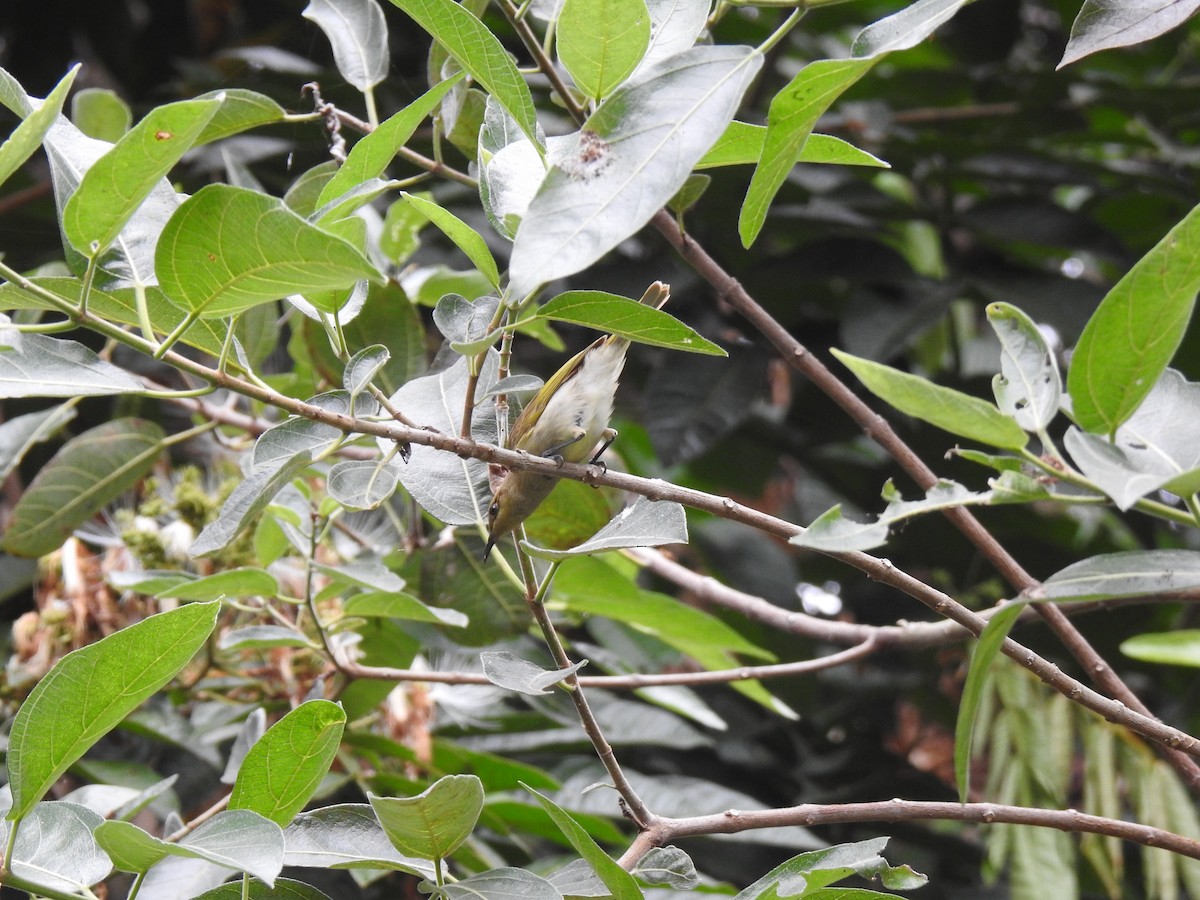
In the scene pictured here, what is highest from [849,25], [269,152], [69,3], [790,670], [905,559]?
[69,3]

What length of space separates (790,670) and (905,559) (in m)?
1.49

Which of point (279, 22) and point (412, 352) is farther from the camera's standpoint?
point (279, 22)

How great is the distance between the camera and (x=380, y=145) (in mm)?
1029

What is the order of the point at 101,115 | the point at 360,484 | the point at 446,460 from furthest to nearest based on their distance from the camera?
the point at 101,115 < the point at 446,460 < the point at 360,484

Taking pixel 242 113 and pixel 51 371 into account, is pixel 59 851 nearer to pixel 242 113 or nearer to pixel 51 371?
pixel 51 371

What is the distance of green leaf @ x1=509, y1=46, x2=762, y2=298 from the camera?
0.74m

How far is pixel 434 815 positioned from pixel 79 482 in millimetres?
1218

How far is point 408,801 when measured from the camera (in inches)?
35.6

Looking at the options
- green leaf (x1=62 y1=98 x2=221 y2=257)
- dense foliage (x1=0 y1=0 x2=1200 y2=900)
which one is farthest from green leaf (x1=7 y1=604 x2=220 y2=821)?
green leaf (x1=62 y1=98 x2=221 y2=257)

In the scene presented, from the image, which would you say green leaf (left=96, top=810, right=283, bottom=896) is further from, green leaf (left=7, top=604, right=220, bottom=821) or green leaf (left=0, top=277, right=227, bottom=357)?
green leaf (left=0, top=277, right=227, bottom=357)

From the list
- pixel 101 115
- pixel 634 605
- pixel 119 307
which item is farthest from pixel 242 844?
pixel 101 115

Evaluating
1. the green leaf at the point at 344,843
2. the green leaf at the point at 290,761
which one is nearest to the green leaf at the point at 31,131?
the green leaf at the point at 290,761

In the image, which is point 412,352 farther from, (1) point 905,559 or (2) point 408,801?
(1) point 905,559

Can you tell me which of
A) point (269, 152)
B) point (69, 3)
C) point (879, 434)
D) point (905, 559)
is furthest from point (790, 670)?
point (69, 3)
